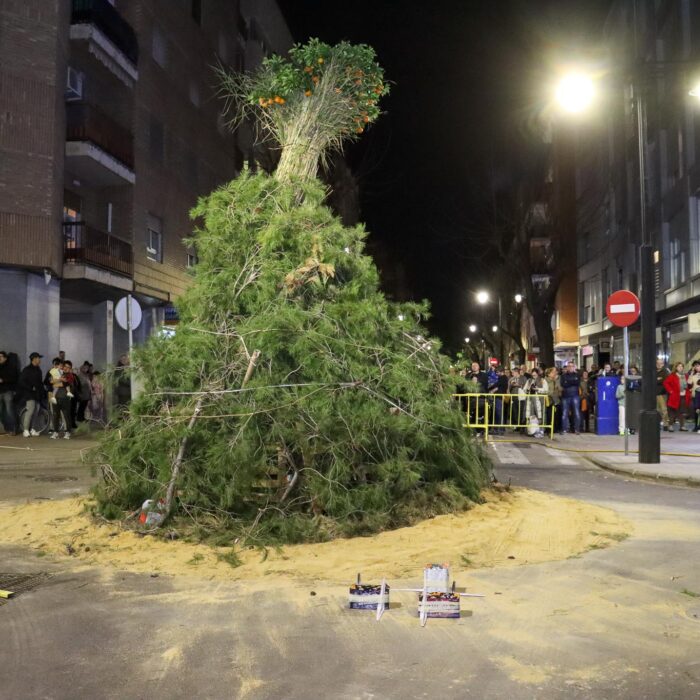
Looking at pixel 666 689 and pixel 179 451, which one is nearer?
pixel 666 689

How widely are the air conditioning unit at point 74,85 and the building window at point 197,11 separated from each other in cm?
1016

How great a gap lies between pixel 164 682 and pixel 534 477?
8.88 m

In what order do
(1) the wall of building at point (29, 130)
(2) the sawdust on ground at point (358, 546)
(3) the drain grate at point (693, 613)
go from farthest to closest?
(1) the wall of building at point (29, 130)
(2) the sawdust on ground at point (358, 546)
(3) the drain grate at point (693, 613)

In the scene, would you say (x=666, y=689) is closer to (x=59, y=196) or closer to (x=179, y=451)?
(x=179, y=451)

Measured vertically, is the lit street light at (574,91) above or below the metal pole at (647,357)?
above

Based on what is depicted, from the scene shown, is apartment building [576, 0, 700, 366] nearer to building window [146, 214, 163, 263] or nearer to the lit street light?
the lit street light

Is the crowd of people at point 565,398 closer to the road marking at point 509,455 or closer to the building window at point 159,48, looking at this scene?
the road marking at point 509,455

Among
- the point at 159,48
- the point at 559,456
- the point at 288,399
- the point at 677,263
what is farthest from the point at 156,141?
the point at 288,399

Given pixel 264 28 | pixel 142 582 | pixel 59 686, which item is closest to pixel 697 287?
pixel 142 582

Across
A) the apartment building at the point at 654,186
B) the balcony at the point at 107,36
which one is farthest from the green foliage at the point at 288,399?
the balcony at the point at 107,36

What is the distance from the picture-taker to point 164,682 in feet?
12.9

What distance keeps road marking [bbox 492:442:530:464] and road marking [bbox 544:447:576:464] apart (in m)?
0.58

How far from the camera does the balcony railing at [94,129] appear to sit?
23.5 meters

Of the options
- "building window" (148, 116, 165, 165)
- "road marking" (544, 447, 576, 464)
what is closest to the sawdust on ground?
"road marking" (544, 447, 576, 464)
